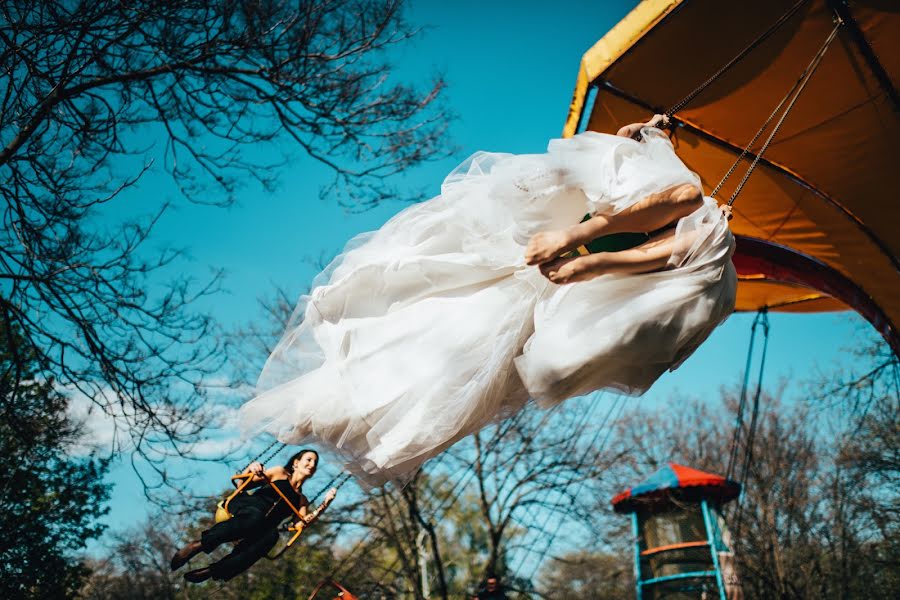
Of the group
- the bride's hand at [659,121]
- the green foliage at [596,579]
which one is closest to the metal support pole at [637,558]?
the bride's hand at [659,121]

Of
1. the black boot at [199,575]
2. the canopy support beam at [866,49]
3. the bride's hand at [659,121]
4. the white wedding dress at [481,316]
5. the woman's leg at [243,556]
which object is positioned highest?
the canopy support beam at [866,49]

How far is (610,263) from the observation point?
256 cm

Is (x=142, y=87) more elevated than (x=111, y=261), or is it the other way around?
(x=142, y=87)

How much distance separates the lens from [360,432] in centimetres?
288

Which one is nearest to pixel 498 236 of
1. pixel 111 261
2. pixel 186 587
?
pixel 111 261

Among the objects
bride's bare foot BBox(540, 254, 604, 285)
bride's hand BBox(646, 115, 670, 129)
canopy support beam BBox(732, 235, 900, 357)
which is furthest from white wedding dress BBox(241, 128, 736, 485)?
canopy support beam BBox(732, 235, 900, 357)

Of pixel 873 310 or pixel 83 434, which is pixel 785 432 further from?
pixel 83 434

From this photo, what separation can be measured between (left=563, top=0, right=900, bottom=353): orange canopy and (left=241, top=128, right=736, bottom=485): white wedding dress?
165 cm

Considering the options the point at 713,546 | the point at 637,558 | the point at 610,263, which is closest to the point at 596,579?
the point at 637,558

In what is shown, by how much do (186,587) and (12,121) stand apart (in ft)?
87.0

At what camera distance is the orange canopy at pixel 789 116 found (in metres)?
3.97

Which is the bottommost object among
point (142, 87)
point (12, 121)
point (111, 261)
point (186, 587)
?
point (186, 587)

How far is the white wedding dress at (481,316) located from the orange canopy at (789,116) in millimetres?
1651

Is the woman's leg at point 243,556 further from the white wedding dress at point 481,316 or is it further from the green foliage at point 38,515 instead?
the green foliage at point 38,515
